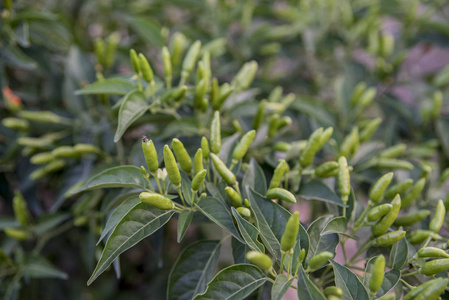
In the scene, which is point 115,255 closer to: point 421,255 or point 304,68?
point 421,255

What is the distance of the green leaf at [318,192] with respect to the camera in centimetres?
72

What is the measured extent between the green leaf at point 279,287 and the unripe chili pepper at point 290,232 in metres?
0.04

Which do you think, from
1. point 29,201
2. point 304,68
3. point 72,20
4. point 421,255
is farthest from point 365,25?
point 29,201

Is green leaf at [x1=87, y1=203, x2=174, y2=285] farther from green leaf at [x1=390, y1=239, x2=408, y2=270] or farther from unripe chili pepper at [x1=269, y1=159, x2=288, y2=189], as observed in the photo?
green leaf at [x1=390, y1=239, x2=408, y2=270]

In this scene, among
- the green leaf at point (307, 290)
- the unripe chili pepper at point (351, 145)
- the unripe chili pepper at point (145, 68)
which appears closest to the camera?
the green leaf at point (307, 290)

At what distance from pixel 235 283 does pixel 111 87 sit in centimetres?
42

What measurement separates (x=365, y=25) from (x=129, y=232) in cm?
97

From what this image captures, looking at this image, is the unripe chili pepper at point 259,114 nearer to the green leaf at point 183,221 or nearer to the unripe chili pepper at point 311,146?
the unripe chili pepper at point 311,146

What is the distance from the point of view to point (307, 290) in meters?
0.54

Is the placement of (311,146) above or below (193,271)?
above

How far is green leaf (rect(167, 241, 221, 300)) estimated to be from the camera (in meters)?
0.71

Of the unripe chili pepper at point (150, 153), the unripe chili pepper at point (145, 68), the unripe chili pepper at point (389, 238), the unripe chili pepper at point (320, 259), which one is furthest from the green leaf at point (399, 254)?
the unripe chili pepper at point (145, 68)

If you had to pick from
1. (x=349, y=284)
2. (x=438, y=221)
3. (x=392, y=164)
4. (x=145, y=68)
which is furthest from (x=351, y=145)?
(x=145, y=68)

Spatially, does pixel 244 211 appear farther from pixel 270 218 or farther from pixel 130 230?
pixel 130 230
